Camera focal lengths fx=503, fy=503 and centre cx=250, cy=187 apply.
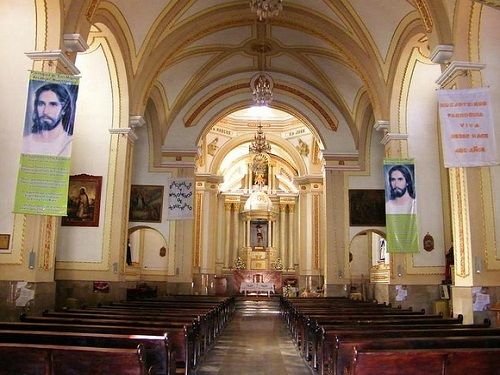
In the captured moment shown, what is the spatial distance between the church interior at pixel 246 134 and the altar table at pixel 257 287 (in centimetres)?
204

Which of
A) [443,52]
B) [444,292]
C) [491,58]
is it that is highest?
[443,52]

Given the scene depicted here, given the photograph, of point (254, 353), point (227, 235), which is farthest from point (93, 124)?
point (227, 235)

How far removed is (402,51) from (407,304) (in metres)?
5.36

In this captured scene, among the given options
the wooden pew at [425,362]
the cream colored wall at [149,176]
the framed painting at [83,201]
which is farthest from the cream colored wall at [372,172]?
the wooden pew at [425,362]

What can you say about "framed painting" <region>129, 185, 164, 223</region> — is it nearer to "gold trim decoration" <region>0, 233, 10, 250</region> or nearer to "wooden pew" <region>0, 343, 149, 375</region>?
"gold trim decoration" <region>0, 233, 10, 250</region>

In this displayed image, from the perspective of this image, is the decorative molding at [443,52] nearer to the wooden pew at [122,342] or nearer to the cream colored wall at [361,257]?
the wooden pew at [122,342]

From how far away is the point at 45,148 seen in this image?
21.8ft

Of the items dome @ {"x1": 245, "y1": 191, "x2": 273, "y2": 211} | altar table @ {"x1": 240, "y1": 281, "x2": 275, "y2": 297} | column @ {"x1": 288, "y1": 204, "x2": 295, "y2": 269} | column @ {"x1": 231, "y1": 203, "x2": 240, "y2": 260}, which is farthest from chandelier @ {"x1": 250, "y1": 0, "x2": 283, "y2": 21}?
column @ {"x1": 288, "y1": 204, "x2": 295, "y2": 269}

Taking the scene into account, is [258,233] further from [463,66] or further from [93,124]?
[463,66]

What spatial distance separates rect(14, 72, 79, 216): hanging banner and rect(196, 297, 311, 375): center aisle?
9.93ft

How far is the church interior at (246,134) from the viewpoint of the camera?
24.0 feet

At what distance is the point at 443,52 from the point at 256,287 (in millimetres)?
19132

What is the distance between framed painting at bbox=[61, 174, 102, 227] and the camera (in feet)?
34.8

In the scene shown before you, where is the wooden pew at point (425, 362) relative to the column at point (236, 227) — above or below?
below
